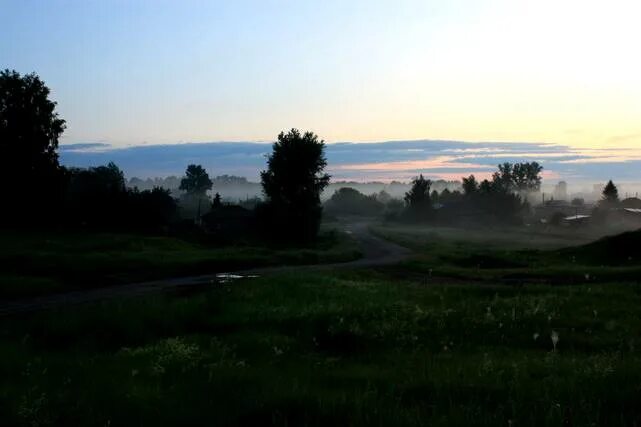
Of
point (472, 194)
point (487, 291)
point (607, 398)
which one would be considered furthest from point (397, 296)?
point (472, 194)

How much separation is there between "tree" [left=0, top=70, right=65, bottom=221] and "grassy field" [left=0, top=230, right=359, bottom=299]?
11058 mm

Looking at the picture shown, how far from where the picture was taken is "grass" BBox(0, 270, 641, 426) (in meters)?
7.13

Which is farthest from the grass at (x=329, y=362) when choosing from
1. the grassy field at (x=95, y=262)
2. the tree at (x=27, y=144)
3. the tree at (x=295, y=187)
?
the tree at (x=295, y=187)

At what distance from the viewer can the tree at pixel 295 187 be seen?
86.6m

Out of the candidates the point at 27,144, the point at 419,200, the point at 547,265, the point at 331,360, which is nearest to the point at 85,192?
the point at 27,144

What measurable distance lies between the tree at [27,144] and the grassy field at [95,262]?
11.1 m

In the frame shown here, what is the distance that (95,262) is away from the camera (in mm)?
38500

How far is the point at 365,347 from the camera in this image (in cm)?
1385

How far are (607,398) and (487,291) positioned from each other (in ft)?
60.2

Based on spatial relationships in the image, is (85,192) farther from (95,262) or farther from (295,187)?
(95,262)

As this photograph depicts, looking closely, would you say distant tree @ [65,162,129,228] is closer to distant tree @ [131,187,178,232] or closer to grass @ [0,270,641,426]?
distant tree @ [131,187,178,232]

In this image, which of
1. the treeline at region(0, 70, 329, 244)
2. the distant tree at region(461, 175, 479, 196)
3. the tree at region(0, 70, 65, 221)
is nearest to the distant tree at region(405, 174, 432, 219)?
the distant tree at region(461, 175, 479, 196)

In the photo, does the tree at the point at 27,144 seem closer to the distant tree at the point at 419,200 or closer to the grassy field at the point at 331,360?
the grassy field at the point at 331,360

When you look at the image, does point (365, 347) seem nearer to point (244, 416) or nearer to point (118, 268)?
point (244, 416)
